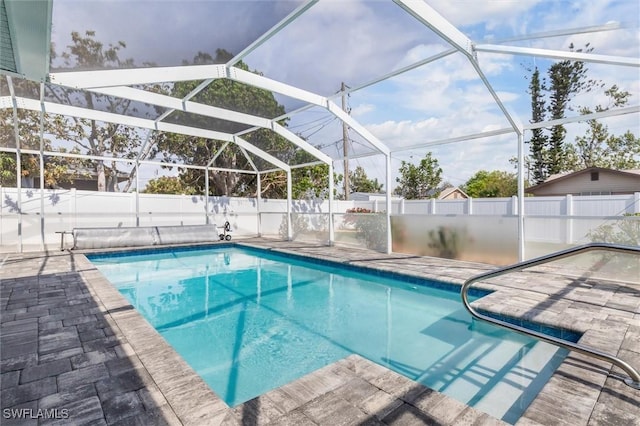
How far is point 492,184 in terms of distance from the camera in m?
30.4

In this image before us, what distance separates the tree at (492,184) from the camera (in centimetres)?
2897

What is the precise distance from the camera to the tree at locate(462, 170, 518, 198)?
2897 centimetres

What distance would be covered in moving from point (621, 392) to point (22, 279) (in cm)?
742

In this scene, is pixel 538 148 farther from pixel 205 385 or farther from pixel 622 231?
pixel 205 385

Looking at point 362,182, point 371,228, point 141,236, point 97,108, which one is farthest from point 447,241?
point 362,182

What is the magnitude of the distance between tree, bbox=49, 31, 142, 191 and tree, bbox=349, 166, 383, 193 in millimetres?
24629

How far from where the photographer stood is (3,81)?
5.50 metres

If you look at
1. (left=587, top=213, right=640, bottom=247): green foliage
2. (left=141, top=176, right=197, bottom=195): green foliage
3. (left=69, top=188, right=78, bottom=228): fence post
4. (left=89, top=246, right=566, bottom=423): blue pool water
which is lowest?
(left=89, top=246, right=566, bottom=423): blue pool water

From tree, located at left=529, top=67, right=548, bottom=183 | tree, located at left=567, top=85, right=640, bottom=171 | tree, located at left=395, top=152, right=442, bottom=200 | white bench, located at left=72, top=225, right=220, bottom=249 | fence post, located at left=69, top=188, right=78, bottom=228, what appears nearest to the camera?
white bench, located at left=72, top=225, right=220, bottom=249

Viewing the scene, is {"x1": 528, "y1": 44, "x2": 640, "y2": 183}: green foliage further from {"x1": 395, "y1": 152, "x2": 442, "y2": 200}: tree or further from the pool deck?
the pool deck
